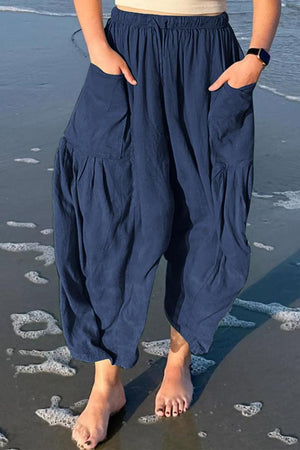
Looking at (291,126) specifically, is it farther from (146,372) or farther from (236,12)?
(236,12)

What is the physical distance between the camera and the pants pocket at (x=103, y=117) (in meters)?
2.59

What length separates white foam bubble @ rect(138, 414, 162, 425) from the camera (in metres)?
2.96

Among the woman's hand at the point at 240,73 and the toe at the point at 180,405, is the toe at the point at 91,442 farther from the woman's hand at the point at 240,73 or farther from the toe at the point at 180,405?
the woman's hand at the point at 240,73

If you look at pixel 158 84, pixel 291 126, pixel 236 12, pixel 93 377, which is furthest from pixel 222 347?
pixel 236 12

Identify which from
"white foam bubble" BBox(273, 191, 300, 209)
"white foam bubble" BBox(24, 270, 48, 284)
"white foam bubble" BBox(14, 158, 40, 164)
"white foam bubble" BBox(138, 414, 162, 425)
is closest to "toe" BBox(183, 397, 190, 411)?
"white foam bubble" BBox(138, 414, 162, 425)

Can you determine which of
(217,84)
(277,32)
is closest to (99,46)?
(217,84)

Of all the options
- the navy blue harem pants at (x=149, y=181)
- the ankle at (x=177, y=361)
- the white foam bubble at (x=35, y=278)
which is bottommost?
the white foam bubble at (x=35, y=278)

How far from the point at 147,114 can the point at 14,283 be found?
4.82 feet

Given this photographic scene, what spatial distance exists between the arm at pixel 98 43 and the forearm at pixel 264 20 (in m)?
0.46

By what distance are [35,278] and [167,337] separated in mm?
760

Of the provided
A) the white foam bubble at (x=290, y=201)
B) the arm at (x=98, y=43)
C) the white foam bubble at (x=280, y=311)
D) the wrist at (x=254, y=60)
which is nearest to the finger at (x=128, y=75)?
the arm at (x=98, y=43)

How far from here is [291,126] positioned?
5797 mm

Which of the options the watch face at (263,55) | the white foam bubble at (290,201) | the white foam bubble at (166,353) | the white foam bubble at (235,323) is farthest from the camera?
the white foam bubble at (290,201)

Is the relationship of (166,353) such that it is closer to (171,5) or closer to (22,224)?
(22,224)
